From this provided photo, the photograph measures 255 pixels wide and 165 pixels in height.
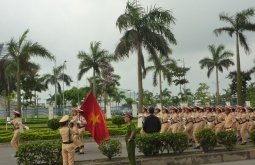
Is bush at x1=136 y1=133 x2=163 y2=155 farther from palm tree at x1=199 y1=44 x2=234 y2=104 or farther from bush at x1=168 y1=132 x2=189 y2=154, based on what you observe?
palm tree at x1=199 y1=44 x2=234 y2=104

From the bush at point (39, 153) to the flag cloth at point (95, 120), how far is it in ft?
10.9

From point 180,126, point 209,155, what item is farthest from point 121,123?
point 209,155

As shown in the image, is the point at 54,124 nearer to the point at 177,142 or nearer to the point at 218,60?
the point at 177,142

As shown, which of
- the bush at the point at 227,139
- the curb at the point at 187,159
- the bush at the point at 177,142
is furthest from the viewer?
the bush at the point at 227,139

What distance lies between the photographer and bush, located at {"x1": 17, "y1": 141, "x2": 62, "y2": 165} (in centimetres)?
1034

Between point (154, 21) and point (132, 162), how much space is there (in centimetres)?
1649

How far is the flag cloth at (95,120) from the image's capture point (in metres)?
13.9

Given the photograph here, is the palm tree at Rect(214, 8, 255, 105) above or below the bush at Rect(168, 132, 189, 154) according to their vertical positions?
above

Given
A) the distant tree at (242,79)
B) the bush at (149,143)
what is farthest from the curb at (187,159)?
the distant tree at (242,79)

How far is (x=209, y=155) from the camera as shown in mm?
12094

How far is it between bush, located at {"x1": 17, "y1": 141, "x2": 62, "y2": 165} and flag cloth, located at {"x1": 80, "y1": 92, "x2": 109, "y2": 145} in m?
3.32

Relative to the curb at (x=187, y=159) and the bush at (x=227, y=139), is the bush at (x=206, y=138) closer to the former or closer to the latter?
the bush at (x=227, y=139)

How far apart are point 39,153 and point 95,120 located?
3956mm

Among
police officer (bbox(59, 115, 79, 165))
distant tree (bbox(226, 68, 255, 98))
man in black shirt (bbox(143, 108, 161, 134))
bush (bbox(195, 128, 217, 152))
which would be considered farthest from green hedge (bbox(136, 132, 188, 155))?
distant tree (bbox(226, 68, 255, 98))
